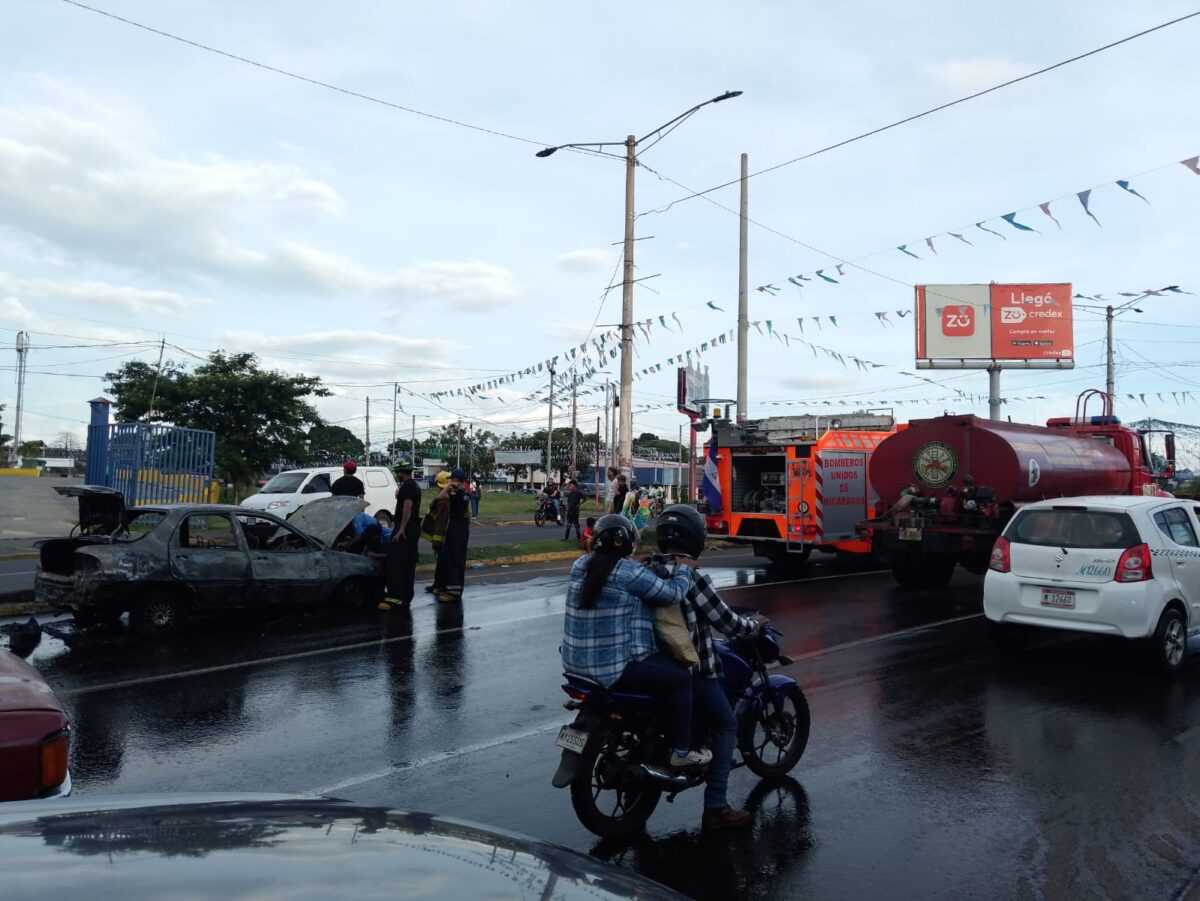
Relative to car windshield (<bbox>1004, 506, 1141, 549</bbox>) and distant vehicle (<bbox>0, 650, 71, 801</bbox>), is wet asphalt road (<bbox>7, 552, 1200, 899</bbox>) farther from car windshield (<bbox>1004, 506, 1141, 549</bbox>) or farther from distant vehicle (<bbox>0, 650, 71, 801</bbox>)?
distant vehicle (<bbox>0, 650, 71, 801</bbox>)

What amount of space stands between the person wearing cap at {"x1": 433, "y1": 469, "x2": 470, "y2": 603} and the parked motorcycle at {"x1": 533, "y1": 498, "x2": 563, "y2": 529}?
1911cm

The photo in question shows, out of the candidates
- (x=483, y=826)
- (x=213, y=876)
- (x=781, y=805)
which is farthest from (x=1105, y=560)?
(x=213, y=876)

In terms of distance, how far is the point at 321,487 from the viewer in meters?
21.4

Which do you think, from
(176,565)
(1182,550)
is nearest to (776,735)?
(1182,550)

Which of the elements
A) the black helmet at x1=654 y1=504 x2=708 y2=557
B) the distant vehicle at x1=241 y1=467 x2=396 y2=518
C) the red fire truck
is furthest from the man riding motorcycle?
the distant vehicle at x1=241 y1=467 x2=396 y2=518

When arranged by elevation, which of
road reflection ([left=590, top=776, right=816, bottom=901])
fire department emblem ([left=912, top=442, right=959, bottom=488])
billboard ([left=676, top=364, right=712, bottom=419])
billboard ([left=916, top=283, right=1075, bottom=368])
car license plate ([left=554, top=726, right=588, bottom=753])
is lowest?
road reflection ([left=590, top=776, right=816, bottom=901])

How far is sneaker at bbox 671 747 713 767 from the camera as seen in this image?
187 inches

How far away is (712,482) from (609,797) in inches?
549

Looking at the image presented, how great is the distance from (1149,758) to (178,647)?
8.29m

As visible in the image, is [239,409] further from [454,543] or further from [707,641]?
[707,641]

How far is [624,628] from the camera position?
15.4 feet

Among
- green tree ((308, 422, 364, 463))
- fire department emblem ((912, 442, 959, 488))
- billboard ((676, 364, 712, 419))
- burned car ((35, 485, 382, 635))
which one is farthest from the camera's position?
green tree ((308, 422, 364, 463))

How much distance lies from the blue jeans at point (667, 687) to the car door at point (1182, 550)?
19.5ft

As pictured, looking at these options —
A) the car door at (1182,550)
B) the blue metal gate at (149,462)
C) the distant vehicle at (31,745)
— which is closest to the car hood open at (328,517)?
the distant vehicle at (31,745)
